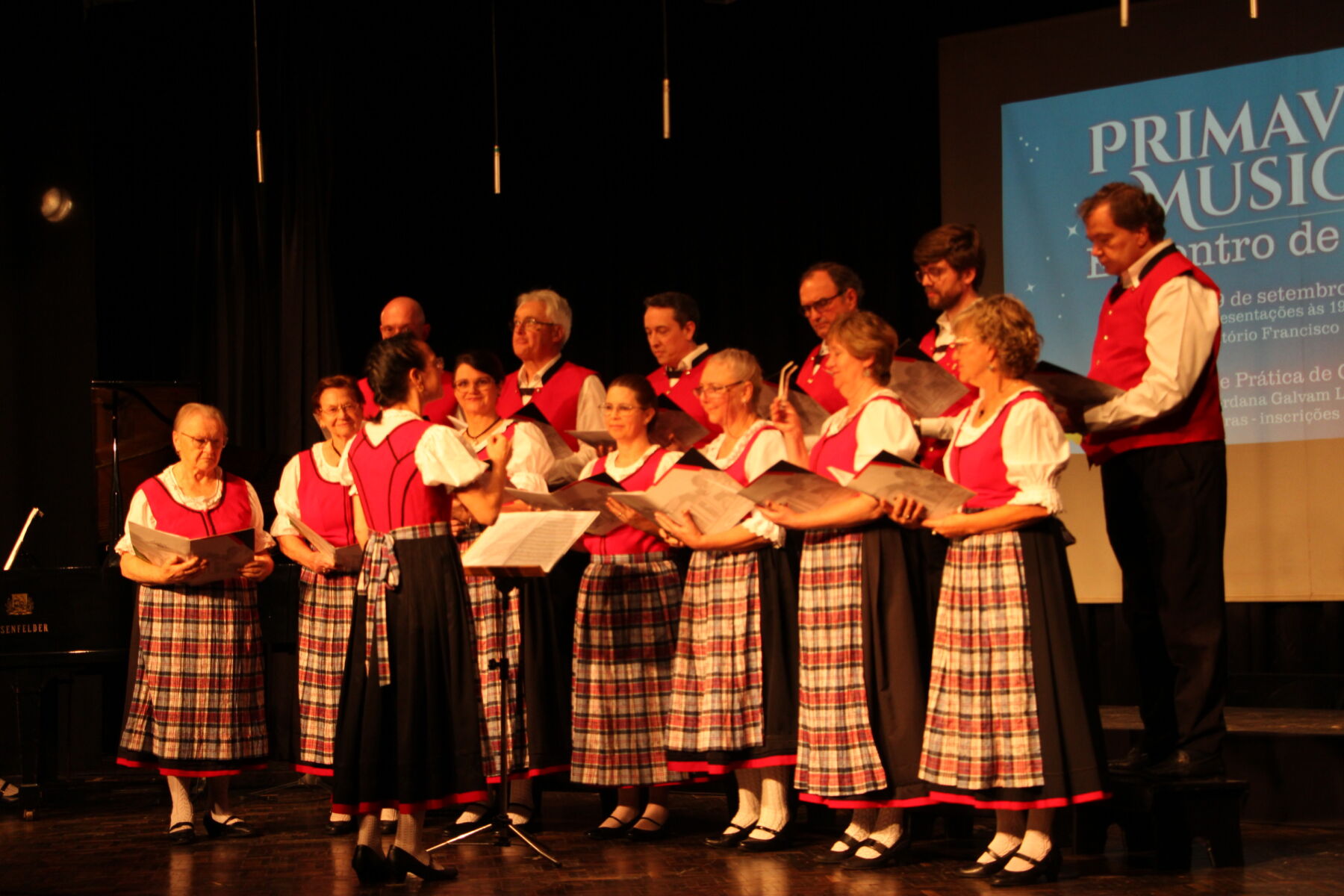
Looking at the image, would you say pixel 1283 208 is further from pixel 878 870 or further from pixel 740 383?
pixel 878 870

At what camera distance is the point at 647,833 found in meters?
4.66

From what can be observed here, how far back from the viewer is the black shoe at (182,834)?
4832 mm

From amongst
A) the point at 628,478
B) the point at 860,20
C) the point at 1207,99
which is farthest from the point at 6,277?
the point at 1207,99

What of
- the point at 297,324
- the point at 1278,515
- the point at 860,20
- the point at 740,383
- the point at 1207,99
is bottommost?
the point at 1278,515

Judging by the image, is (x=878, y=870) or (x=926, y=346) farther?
(x=926, y=346)

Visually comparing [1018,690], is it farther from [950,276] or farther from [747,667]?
[950,276]

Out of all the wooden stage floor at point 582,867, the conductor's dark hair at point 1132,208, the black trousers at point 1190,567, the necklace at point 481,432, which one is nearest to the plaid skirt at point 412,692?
the wooden stage floor at point 582,867

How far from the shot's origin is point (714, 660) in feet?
14.3

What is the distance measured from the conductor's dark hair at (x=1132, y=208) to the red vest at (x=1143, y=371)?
0.28 feet

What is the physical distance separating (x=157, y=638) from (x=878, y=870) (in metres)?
2.43

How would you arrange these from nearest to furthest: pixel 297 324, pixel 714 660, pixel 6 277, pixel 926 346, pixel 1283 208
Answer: pixel 714 660 < pixel 926 346 < pixel 1283 208 < pixel 6 277 < pixel 297 324

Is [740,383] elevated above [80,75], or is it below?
below

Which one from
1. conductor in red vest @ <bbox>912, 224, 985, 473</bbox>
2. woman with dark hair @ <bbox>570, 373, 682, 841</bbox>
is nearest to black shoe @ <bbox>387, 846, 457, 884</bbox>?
woman with dark hair @ <bbox>570, 373, 682, 841</bbox>

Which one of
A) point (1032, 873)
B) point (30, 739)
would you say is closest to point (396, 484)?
point (1032, 873)
